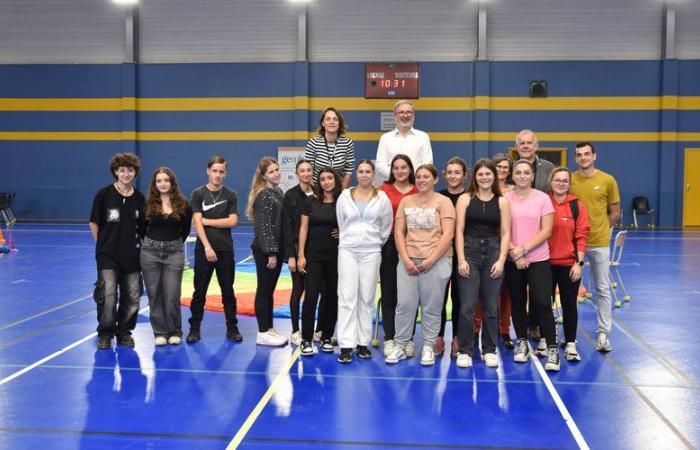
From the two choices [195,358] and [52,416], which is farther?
[195,358]

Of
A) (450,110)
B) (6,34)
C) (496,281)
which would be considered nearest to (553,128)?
(450,110)

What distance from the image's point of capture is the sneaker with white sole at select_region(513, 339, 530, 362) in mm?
5082

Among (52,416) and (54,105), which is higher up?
(54,105)

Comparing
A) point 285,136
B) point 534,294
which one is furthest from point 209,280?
point 285,136

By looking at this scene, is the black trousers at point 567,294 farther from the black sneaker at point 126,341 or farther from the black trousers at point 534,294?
the black sneaker at point 126,341

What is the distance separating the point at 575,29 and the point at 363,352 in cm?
1444

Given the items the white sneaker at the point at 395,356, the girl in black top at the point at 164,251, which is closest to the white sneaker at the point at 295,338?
the white sneaker at the point at 395,356

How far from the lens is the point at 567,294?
5086 millimetres

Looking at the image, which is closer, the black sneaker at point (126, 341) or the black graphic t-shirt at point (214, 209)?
the black sneaker at point (126, 341)

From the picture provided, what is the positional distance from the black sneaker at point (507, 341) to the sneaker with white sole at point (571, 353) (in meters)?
0.49

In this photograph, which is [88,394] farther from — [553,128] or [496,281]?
[553,128]

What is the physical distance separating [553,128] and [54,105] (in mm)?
13578

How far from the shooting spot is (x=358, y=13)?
1733 centimetres

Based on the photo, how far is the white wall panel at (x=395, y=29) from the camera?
1717cm
